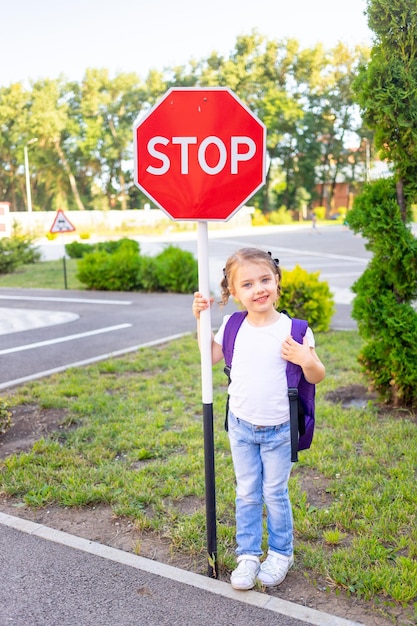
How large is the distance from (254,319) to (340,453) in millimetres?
2008

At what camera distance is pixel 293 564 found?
10.2 feet

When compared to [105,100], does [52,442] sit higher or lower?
lower

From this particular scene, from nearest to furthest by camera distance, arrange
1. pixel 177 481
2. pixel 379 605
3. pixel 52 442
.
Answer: pixel 379 605, pixel 177 481, pixel 52 442

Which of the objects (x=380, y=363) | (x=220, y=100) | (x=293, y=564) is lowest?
(x=293, y=564)

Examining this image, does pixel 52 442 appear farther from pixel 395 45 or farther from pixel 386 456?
pixel 395 45

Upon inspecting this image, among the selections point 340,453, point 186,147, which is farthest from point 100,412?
point 186,147

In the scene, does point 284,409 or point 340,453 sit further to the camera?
point 340,453

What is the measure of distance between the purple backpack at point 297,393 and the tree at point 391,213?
99.2 inches

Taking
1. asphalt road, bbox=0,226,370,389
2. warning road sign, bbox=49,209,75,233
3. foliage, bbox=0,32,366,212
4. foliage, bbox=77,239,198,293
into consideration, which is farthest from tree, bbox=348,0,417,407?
foliage, bbox=0,32,366,212

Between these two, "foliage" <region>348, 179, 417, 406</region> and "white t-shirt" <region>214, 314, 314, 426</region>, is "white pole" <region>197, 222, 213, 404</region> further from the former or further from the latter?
"foliage" <region>348, 179, 417, 406</region>

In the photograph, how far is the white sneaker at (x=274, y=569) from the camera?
9.51ft

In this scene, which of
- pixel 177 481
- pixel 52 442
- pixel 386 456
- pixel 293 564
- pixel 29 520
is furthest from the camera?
pixel 52 442

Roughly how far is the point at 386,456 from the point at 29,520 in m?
2.40

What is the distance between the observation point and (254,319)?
2.88 metres
